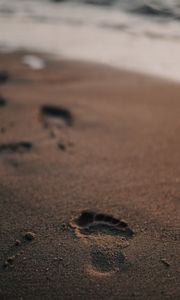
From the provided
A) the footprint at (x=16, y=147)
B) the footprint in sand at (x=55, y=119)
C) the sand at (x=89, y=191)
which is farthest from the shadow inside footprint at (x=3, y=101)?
the footprint at (x=16, y=147)

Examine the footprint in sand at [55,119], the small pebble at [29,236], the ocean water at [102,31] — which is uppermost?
the ocean water at [102,31]

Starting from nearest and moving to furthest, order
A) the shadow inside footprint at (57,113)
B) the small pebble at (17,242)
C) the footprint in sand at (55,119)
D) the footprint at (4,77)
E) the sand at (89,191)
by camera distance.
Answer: the sand at (89,191), the small pebble at (17,242), the footprint in sand at (55,119), the shadow inside footprint at (57,113), the footprint at (4,77)

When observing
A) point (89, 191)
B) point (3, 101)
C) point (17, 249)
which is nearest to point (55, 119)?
point (3, 101)

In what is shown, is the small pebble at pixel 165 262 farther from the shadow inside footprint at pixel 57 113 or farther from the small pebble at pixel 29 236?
Result: the shadow inside footprint at pixel 57 113

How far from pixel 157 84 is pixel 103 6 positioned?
2539 mm

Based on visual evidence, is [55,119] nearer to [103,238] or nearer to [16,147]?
[16,147]

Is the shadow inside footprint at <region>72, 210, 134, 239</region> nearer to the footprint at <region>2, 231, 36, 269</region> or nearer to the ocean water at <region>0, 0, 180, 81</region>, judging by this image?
the footprint at <region>2, 231, 36, 269</region>

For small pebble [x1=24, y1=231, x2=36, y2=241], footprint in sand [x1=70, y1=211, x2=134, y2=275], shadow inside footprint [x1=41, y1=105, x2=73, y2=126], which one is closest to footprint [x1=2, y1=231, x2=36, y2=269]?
small pebble [x1=24, y1=231, x2=36, y2=241]

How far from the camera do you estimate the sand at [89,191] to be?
150cm

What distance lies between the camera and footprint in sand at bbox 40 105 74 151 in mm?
2381

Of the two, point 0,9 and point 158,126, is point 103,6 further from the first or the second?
point 158,126

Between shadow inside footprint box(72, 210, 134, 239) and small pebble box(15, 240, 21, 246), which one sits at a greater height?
shadow inside footprint box(72, 210, 134, 239)

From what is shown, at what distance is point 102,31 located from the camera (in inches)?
171

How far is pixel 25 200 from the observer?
1.82 metres
